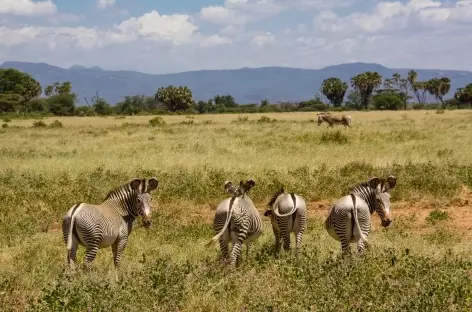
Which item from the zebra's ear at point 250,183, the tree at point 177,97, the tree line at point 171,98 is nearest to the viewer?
the zebra's ear at point 250,183

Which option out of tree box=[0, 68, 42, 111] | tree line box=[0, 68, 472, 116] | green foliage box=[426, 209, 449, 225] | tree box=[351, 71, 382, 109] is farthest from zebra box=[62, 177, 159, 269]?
tree box=[351, 71, 382, 109]

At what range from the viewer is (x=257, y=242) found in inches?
435

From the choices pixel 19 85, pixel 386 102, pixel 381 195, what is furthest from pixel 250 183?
pixel 19 85

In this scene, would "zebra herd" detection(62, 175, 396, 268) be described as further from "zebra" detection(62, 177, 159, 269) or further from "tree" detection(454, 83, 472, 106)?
"tree" detection(454, 83, 472, 106)

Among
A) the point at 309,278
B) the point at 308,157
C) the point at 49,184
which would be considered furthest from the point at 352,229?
the point at 308,157

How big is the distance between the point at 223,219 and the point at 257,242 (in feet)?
8.42

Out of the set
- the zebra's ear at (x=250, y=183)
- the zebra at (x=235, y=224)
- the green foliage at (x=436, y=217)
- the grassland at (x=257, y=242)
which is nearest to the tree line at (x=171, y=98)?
the grassland at (x=257, y=242)

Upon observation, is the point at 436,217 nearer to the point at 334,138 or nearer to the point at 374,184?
the point at 374,184

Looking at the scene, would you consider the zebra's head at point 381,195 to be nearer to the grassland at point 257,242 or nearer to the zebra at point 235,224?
→ the grassland at point 257,242

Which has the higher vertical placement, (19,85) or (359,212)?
(19,85)

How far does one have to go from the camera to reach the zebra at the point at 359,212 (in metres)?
8.55

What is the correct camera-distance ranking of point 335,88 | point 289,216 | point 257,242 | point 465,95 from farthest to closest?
point 335,88 → point 465,95 → point 257,242 → point 289,216

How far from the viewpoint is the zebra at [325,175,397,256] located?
28.0 ft

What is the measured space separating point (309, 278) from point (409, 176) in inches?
400
